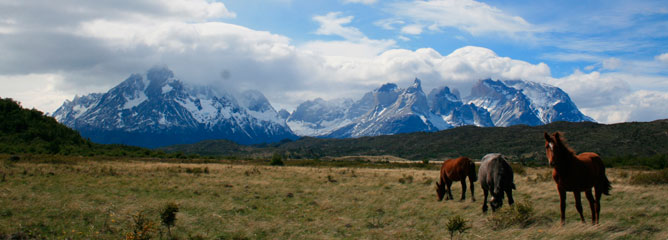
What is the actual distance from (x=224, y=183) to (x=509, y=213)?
60.6 feet

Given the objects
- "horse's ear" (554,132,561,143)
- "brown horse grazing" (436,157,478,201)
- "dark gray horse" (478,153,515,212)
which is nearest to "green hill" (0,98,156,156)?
"brown horse grazing" (436,157,478,201)

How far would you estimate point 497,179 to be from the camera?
15.0 meters

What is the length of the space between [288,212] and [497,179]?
8.69m

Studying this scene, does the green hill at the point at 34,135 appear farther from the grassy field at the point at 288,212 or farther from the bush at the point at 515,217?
the bush at the point at 515,217

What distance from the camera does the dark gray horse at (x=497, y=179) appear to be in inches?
581

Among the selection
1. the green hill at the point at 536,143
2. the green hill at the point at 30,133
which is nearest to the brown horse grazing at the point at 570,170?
the green hill at the point at 536,143

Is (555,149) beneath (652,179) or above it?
above

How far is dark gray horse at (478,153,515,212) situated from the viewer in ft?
48.4

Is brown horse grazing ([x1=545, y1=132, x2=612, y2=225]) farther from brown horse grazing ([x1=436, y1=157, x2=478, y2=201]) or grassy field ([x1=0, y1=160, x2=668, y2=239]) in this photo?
brown horse grazing ([x1=436, y1=157, x2=478, y2=201])

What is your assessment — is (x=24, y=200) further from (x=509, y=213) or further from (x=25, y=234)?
(x=509, y=213)

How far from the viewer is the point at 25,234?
44.4 feet

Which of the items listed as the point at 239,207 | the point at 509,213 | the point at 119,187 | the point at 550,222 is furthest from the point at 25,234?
the point at 550,222

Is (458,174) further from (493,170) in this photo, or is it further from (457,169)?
(493,170)

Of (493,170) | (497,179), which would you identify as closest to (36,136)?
(493,170)
